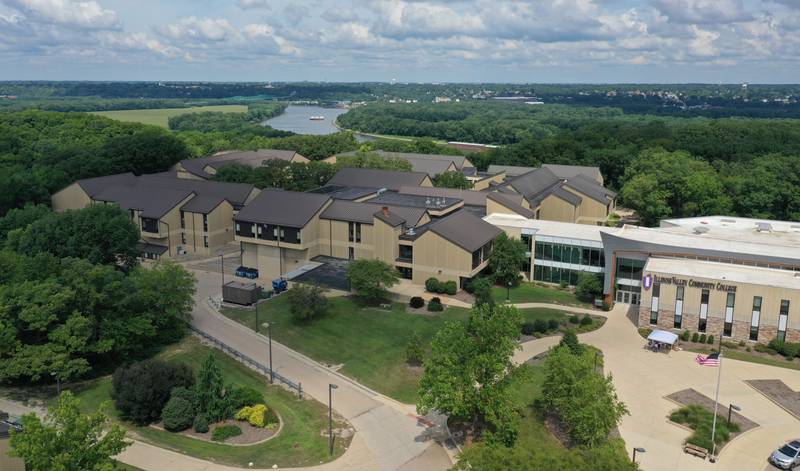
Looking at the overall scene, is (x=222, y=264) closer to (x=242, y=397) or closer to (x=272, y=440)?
(x=242, y=397)

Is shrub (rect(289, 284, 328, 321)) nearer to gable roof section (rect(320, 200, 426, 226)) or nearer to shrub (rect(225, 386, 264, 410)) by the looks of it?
shrub (rect(225, 386, 264, 410))

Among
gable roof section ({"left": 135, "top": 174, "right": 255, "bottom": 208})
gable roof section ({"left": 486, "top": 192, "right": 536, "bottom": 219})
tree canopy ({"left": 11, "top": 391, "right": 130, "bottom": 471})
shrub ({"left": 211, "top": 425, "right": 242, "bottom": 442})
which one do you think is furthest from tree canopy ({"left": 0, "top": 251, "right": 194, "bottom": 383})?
gable roof section ({"left": 486, "top": 192, "right": 536, "bottom": 219})

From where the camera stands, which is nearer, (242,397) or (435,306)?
(242,397)

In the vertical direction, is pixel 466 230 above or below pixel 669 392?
above

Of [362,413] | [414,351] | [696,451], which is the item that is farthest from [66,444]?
[696,451]

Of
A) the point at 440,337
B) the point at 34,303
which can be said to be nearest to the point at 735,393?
the point at 440,337

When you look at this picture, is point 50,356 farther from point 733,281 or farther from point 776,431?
point 733,281
